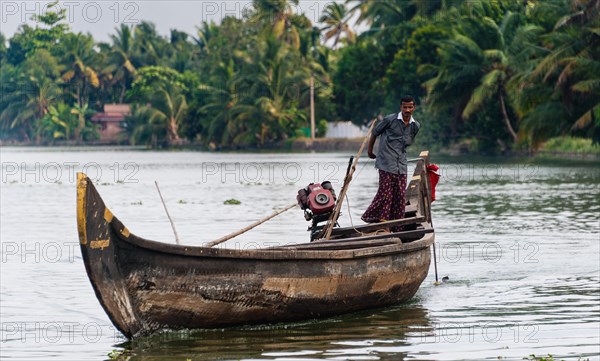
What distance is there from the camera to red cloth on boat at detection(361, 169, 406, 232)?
12438 mm

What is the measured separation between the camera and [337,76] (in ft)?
220

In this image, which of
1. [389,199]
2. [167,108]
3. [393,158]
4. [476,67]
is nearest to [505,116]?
[476,67]

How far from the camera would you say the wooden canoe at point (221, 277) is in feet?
31.0

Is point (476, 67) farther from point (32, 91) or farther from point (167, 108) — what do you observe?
point (32, 91)

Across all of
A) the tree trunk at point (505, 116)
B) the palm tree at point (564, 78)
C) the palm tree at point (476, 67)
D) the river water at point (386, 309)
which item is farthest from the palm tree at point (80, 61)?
the river water at point (386, 309)

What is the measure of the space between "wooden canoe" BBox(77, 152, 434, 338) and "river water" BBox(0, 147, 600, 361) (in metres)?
0.22

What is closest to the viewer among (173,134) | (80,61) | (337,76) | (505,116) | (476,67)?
(476,67)

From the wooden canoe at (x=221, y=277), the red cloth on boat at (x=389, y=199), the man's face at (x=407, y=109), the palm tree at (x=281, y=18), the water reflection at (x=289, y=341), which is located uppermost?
the palm tree at (x=281, y=18)

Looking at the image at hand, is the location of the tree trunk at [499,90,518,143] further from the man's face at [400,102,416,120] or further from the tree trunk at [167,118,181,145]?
the man's face at [400,102,416,120]

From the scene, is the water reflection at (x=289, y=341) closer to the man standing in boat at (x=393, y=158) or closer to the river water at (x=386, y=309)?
the river water at (x=386, y=309)

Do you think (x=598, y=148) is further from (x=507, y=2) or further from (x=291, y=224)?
(x=291, y=224)

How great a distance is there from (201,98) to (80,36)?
31511 mm

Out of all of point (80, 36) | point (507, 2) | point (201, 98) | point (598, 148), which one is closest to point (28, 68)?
point (80, 36)

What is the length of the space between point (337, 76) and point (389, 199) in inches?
2156
